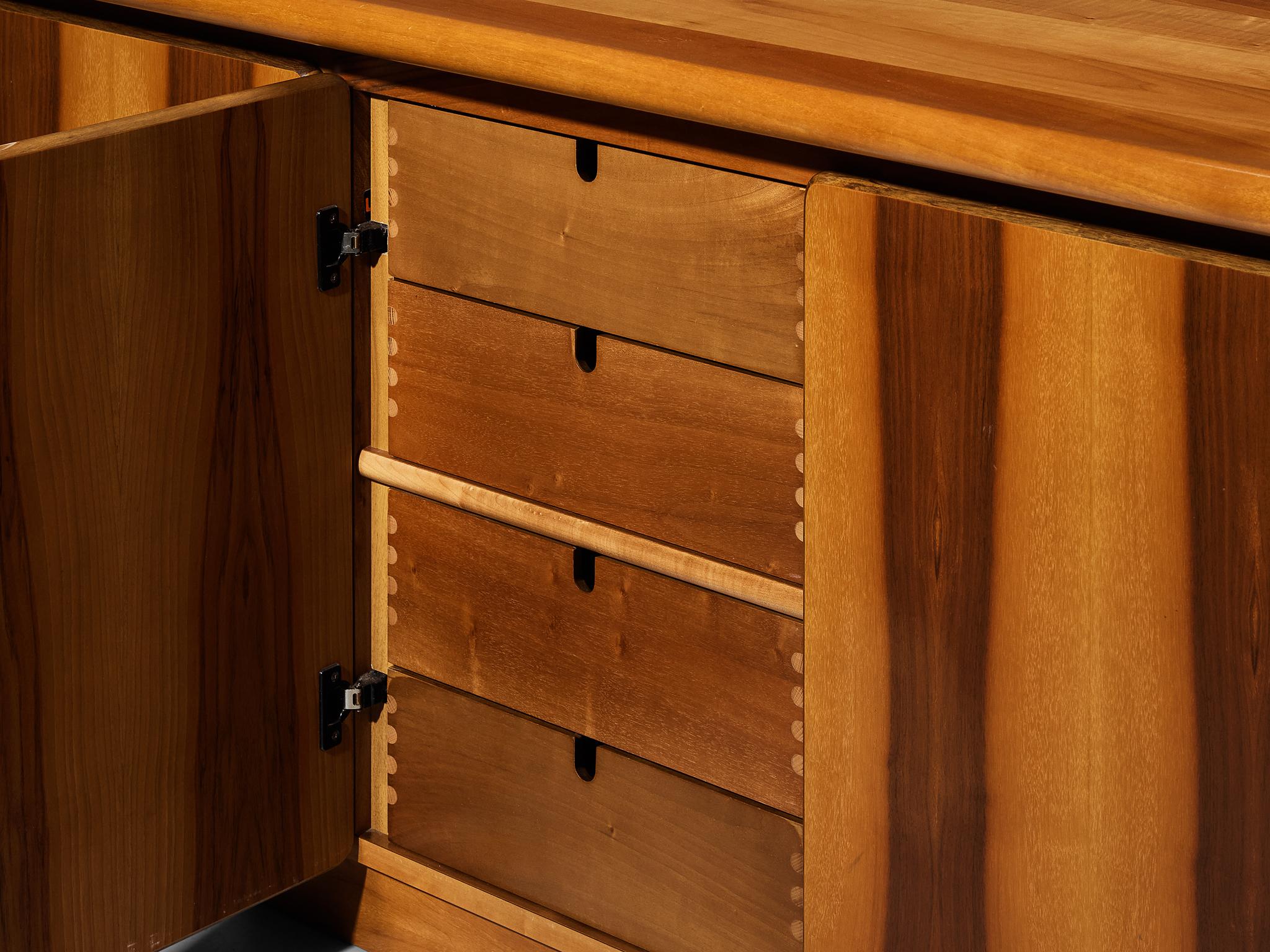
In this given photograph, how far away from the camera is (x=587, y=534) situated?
3.54 ft

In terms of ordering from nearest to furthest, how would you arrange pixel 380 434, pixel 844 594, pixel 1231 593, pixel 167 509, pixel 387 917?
pixel 1231 593
pixel 844 594
pixel 167 509
pixel 380 434
pixel 387 917

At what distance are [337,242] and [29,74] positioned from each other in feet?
0.99

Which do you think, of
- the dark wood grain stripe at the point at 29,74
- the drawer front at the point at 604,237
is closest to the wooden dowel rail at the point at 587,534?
the drawer front at the point at 604,237

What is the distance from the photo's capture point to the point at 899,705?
3.16ft

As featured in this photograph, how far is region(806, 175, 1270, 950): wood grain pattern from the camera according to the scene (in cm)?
83

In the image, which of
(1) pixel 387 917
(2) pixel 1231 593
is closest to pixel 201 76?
(1) pixel 387 917

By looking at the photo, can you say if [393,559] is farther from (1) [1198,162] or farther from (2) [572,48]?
(1) [1198,162]

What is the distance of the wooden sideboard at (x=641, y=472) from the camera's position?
2.82 ft

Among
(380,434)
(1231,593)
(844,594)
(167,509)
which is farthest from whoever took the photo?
(380,434)

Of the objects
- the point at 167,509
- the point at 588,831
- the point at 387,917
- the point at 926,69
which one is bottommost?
the point at 387,917

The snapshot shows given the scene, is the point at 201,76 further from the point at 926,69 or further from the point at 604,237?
the point at 926,69

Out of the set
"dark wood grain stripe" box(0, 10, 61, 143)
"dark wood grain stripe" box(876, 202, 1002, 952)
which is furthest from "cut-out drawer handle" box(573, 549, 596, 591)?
"dark wood grain stripe" box(0, 10, 61, 143)

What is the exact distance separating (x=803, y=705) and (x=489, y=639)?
9.4 inches

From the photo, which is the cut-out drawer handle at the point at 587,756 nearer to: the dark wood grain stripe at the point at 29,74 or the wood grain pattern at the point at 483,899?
the wood grain pattern at the point at 483,899
